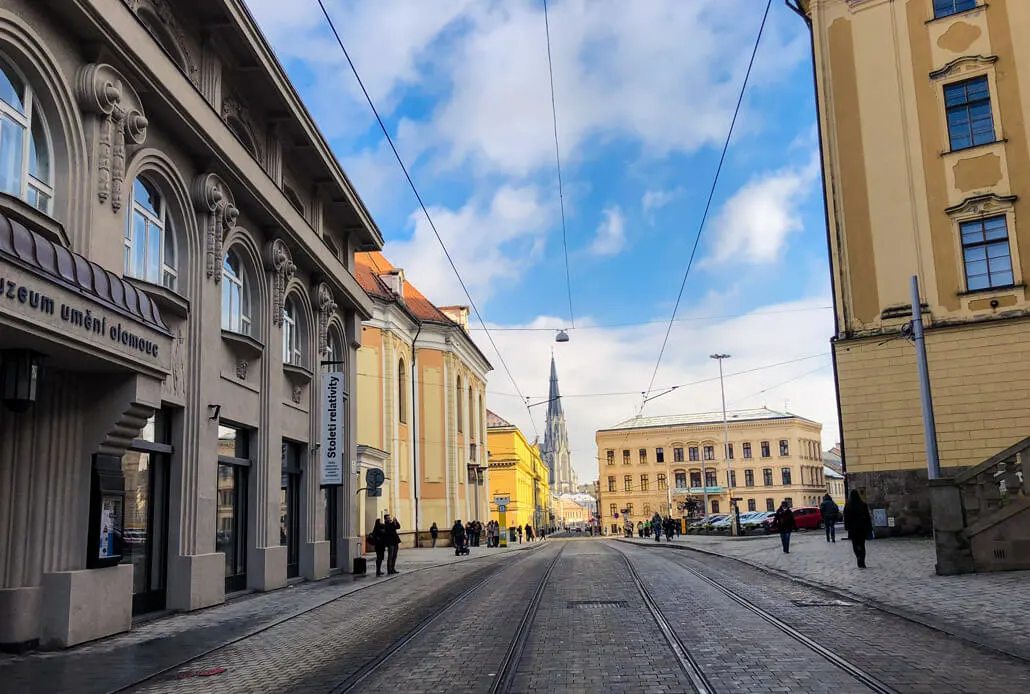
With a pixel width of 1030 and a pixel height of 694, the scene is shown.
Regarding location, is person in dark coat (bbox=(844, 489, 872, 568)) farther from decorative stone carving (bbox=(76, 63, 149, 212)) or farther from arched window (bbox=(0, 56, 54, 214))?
arched window (bbox=(0, 56, 54, 214))

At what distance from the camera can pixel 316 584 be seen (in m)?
20.1

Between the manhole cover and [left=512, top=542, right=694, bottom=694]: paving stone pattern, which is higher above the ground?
[left=512, top=542, right=694, bottom=694]: paving stone pattern

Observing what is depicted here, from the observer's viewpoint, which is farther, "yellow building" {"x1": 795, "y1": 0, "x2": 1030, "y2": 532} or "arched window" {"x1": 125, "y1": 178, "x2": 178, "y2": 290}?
"yellow building" {"x1": 795, "y1": 0, "x2": 1030, "y2": 532}

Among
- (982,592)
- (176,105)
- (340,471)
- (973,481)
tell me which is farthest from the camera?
(340,471)

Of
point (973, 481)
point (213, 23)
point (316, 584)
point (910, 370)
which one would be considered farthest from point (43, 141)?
point (910, 370)

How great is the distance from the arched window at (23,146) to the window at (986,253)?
77.0ft

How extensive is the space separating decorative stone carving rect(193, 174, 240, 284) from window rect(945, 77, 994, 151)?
20919mm

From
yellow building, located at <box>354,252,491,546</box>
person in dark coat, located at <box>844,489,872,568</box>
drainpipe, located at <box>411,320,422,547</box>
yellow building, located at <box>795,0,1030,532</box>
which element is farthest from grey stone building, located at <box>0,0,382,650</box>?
drainpipe, located at <box>411,320,422,547</box>

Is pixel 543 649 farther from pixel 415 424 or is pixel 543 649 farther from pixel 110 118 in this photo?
pixel 415 424

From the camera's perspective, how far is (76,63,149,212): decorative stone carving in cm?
1211

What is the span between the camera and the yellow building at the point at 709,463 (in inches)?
3735

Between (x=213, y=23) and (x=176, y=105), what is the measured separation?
306 centimetres

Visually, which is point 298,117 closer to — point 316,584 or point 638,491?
point 316,584

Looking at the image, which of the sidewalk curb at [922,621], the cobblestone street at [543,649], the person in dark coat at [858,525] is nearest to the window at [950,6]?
the person in dark coat at [858,525]
